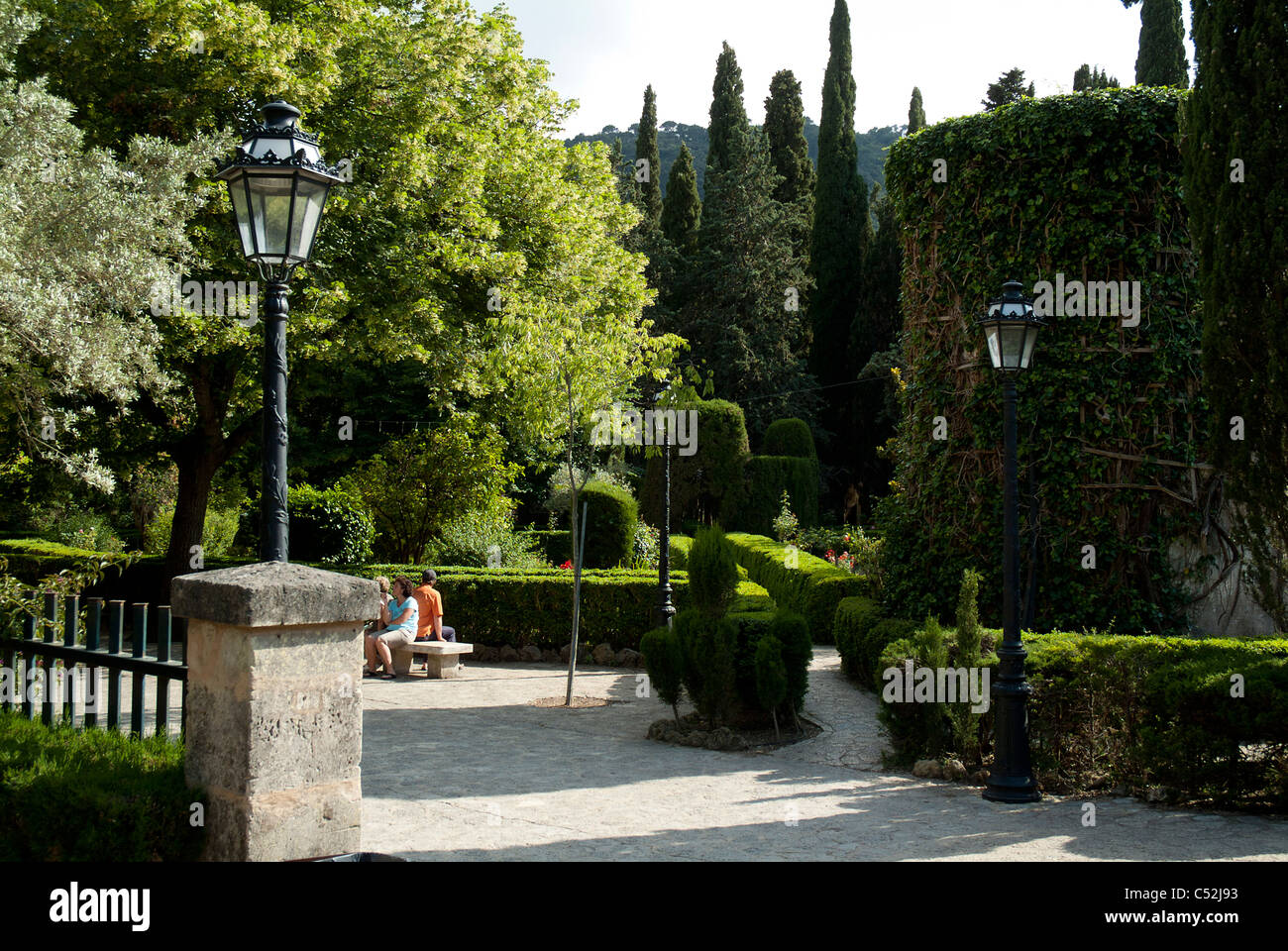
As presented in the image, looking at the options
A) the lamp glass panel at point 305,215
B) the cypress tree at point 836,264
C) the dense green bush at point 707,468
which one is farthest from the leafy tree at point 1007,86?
the lamp glass panel at point 305,215

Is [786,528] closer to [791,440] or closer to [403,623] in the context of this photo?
[791,440]

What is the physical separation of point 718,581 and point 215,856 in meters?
5.60

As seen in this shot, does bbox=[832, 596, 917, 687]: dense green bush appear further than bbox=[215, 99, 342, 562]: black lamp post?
Yes

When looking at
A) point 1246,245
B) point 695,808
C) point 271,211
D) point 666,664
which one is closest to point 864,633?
point 666,664

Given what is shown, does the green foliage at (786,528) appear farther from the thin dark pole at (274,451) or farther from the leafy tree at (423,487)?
the thin dark pole at (274,451)

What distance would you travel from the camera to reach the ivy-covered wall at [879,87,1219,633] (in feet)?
28.4

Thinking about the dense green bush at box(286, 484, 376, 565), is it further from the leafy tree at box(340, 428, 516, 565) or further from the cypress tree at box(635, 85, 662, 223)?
the cypress tree at box(635, 85, 662, 223)

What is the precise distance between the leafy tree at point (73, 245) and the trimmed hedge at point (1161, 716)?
25.5 ft

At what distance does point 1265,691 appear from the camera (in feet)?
19.9

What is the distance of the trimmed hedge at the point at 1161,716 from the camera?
614 cm

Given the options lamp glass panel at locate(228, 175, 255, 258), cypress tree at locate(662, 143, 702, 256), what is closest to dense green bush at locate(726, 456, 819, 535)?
cypress tree at locate(662, 143, 702, 256)

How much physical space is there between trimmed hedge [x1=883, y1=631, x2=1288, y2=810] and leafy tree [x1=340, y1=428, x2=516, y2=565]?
11.2 m

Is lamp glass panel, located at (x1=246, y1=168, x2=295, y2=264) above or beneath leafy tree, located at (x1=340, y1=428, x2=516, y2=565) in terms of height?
above

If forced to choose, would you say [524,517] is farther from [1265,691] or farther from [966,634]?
[1265,691]
